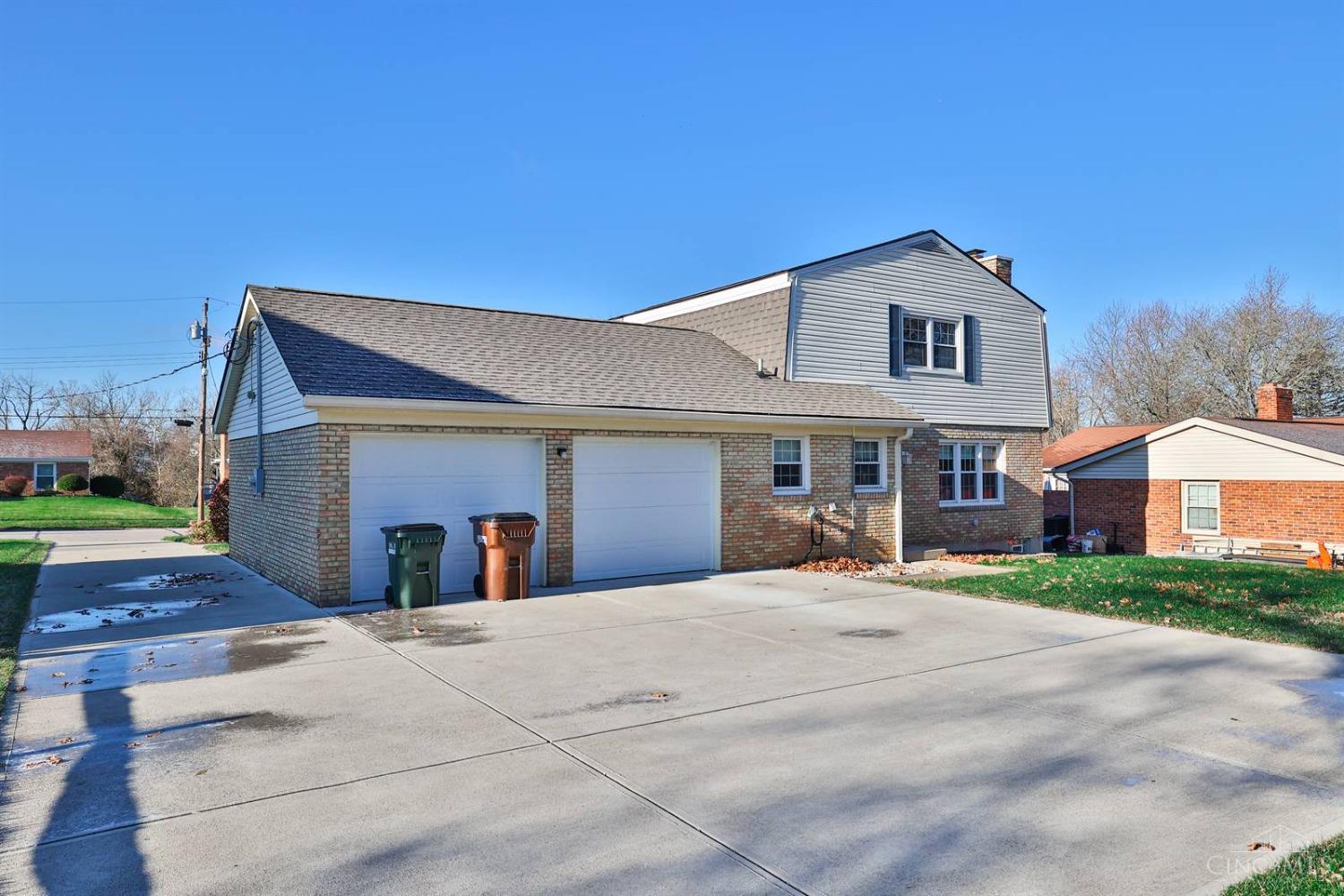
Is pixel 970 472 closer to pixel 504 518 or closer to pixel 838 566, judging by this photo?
pixel 838 566

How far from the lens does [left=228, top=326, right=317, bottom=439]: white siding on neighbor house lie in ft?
39.0

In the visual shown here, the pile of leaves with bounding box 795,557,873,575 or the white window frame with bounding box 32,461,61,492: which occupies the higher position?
the white window frame with bounding box 32,461,61,492

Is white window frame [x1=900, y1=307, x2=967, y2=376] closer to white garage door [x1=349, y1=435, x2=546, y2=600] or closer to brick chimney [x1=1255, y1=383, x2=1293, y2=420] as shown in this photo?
white garage door [x1=349, y1=435, x2=546, y2=600]

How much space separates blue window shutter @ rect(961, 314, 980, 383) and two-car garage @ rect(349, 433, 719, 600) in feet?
25.0

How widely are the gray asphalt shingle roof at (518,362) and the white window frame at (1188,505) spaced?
1207cm

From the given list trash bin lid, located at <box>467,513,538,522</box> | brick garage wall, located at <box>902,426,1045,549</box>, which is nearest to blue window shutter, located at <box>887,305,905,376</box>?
brick garage wall, located at <box>902,426,1045,549</box>

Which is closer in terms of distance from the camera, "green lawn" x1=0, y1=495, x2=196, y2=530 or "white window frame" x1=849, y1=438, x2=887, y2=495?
"white window frame" x1=849, y1=438, x2=887, y2=495

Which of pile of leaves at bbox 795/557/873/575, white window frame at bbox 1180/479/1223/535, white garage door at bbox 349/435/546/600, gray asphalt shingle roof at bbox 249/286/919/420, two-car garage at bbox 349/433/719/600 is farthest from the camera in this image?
white window frame at bbox 1180/479/1223/535

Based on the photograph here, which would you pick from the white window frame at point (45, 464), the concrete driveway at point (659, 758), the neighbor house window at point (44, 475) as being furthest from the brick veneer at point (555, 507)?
the neighbor house window at point (44, 475)

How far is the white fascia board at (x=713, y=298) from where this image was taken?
1725cm

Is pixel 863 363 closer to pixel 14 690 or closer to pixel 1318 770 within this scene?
pixel 1318 770

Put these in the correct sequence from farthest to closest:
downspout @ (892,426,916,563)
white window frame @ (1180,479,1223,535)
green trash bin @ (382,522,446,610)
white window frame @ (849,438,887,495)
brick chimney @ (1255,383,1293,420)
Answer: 1. brick chimney @ (1255,383,1293,420)
2. white window frame @ (1180,479,1223,535)
3. downspout @ (892,426,916,563)
4. white window frame @ (849,438,887,495)
5. green trash bin @ (382,522,446,610)

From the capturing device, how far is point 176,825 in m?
4.51

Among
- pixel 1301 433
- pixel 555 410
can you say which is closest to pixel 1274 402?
pixel 1301 433
